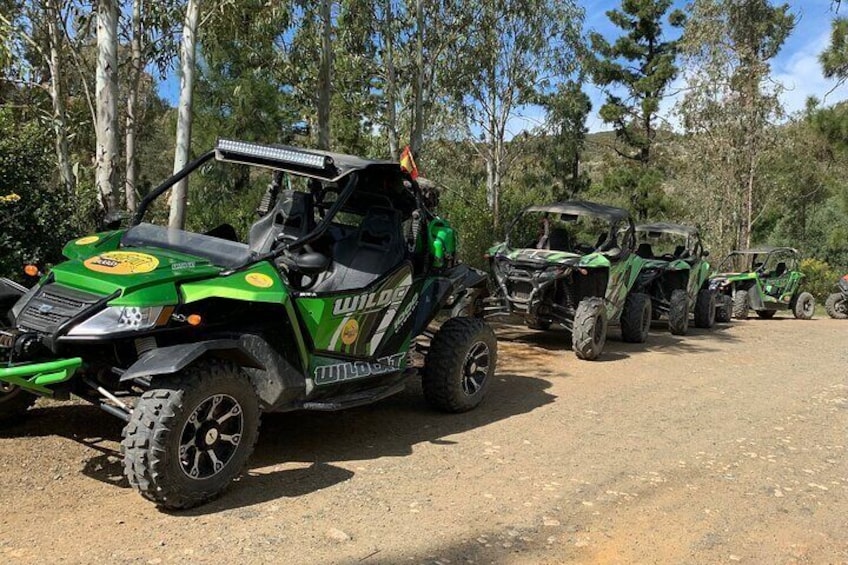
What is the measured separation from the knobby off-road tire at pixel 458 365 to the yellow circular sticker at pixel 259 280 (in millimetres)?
2071

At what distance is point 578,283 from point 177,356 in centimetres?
747

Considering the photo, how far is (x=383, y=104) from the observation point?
2420 centimetres

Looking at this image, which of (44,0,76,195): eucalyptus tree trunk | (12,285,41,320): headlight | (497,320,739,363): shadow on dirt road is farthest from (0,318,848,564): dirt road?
(44,0,76,195): eucalyptus tree trunk

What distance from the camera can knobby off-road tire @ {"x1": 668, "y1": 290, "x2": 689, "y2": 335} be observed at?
12.9m

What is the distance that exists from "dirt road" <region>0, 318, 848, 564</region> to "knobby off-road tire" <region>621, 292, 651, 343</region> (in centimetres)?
376

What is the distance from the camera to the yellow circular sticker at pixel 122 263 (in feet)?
13.7

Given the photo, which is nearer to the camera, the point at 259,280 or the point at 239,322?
the point at 259,280

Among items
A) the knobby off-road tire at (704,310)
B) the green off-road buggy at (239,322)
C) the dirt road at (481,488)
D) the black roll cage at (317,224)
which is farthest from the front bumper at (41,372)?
the knobby off-road tire at (704,310)

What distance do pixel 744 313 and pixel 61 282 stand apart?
52.6 ft

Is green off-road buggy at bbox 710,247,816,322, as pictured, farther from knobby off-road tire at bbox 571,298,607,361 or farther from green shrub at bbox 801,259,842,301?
knobby off-road tire at bbox 571,298,607,361

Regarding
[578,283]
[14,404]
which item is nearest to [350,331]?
[14,404]

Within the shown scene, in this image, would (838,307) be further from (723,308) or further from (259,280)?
(259,280)

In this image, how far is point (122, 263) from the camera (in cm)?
431

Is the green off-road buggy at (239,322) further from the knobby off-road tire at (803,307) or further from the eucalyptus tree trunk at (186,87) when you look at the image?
the knobby off-road tire at (803,307)
